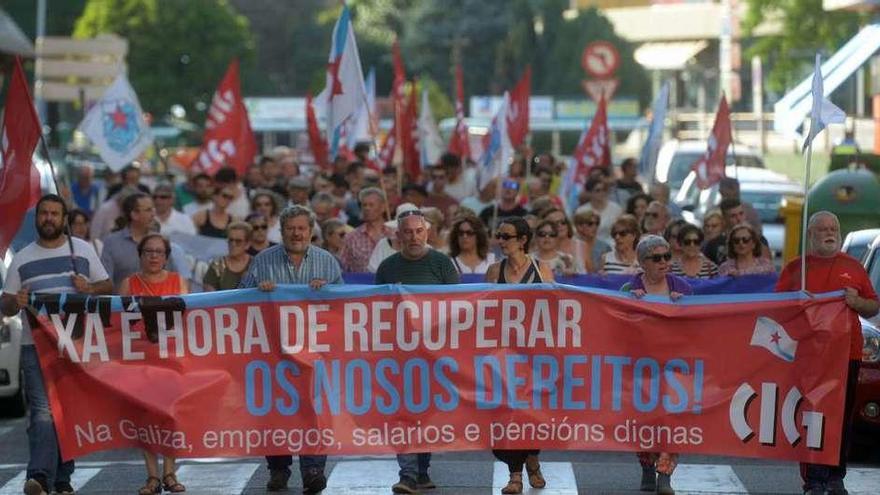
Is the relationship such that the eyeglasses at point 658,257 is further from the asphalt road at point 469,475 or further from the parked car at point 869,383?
the parked car at point 869,383

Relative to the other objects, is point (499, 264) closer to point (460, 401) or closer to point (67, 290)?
point (460, 401)

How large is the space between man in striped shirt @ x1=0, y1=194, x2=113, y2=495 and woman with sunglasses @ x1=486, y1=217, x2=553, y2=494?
6.78ft

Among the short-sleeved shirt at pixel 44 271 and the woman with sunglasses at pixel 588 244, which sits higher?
the short-sleeved shirt at pixel 44 271

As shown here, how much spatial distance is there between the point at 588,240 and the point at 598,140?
769 cm

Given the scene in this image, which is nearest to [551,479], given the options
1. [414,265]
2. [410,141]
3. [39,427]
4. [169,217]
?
[414,265]

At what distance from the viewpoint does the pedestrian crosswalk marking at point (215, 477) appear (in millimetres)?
11570

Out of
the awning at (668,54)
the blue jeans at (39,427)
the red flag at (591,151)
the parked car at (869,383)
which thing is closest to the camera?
A: the blue jeans at (39,427)

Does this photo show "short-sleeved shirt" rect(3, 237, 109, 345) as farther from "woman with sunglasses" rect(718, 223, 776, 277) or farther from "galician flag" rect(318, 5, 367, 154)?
"galician flag" rect(318, 5, 367, 154)

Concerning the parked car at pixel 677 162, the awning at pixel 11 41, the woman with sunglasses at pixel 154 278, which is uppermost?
the awning at pixel 11 41

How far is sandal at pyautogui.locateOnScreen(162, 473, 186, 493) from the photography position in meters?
11.3

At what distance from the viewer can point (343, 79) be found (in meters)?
17.6

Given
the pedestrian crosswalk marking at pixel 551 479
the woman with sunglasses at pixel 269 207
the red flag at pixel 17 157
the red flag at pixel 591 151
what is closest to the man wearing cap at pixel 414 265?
the pedestrian crosswalk marking at pixel 551 479

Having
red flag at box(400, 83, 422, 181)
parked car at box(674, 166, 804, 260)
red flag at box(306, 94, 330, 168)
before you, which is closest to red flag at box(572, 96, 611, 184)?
parked car at box(674, 166, 804, 260)

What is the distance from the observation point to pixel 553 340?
10.8m
